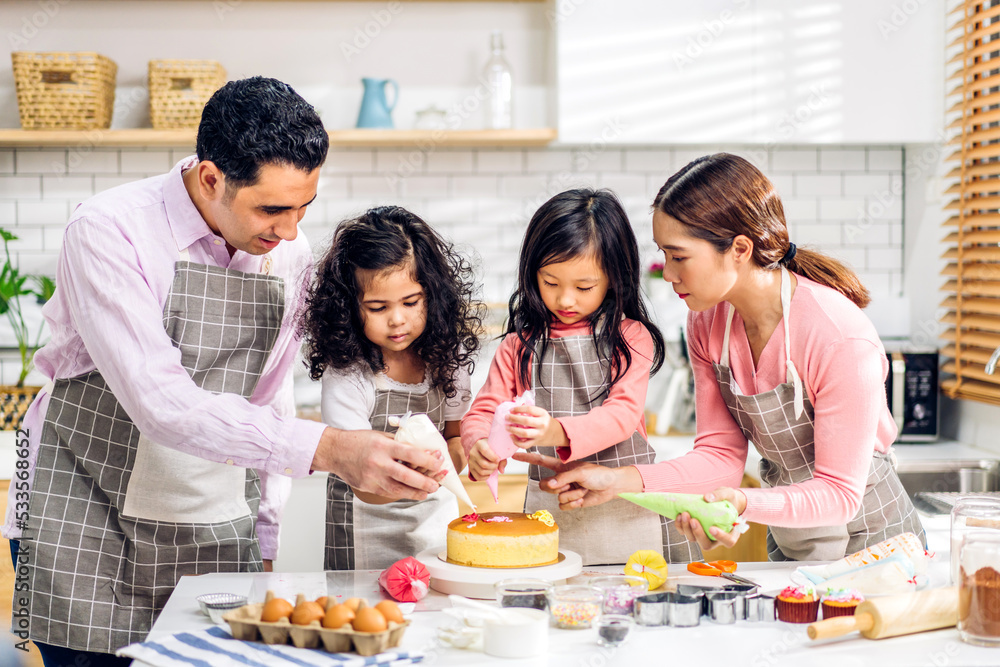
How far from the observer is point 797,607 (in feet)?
4.55

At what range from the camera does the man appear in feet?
5.06

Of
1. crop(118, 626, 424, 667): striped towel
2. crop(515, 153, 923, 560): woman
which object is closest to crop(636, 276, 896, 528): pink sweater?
crop(515, 153, 923, 560): woman

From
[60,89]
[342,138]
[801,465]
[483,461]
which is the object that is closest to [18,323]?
[60,89]

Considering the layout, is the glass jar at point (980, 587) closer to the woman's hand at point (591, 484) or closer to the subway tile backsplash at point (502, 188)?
the woman's hand at point (591, 484)

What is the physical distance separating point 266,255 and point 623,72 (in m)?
1.84

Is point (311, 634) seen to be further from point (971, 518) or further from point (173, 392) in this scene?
point (971, 518)

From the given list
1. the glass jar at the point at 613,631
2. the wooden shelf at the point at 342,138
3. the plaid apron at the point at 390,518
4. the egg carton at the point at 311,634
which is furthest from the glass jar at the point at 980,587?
the wooden shelf at the point at 342,138

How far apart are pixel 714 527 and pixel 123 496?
3.70ft

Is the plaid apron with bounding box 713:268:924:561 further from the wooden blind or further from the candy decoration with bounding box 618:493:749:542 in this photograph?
the wooden blind

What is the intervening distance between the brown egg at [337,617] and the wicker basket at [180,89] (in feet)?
7.96

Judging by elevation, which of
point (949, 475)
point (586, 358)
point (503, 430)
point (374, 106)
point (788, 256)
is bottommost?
point (949, 475)

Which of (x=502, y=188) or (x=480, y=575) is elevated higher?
(x=502, y=188)

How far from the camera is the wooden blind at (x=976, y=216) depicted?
2.79 m

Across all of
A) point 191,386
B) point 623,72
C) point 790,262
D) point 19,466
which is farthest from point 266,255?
point 623,72
